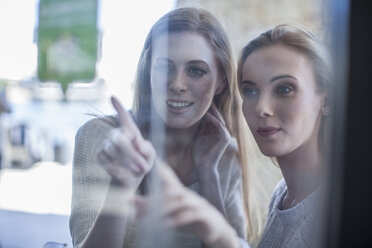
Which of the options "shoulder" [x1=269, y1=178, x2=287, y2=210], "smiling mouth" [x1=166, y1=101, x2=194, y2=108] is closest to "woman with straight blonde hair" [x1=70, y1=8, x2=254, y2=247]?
"smiling mouth" [x1=166, y1=101, x2=194, y2=108]

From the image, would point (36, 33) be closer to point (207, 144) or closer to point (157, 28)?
point (157, 28)

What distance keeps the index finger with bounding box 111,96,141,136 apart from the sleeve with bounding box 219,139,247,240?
0.31 m

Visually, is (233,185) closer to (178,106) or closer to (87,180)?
(178,106)

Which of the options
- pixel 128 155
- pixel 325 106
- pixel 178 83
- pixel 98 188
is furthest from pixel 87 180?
pixel 325 106

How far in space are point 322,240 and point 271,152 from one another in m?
0.33

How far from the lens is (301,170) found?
1.44m

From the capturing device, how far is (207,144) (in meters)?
1.42

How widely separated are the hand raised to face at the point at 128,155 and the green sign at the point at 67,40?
0.88 ft

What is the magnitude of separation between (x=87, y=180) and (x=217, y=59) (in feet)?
1.95

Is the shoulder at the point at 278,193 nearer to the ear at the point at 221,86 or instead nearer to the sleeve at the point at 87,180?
the ear at the point at 221,86

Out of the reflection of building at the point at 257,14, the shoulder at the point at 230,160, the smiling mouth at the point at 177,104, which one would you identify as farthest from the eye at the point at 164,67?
the shoulder at the point at 230,160

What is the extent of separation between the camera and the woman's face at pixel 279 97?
136 cm

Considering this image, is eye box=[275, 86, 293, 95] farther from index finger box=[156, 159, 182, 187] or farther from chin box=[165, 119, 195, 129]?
index finger box=[156, 159, 182, 187]

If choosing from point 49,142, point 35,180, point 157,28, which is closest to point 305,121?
point 157,28
